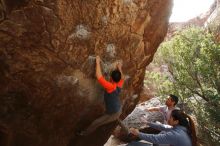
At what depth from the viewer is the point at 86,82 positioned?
9.33 metres

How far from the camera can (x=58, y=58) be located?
344 inches

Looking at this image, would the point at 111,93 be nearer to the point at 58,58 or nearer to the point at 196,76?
the point at 58,58

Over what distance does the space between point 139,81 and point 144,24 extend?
97.4 inches

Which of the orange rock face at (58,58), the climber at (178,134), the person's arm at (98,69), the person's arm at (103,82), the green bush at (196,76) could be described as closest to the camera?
the climber at (178,134)

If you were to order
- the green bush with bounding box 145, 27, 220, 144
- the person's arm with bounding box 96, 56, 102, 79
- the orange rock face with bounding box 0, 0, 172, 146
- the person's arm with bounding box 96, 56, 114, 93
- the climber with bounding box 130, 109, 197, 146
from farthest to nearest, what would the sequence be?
the green bush with bounding box 145, 27, 220, 144 → the person's arm with bounding box 96, 56, 102, 79 → the person's arm with bounding box 96, 56, 114, 93 → the orange rock face with bounding box 0, 0, 172, 146 → the climber with bounding box 130, 109, 197, 146

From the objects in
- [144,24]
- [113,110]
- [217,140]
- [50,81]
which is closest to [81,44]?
[50,81]

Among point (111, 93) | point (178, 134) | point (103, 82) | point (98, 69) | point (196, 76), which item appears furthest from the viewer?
point (196, 76)

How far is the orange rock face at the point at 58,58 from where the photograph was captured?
8172 millimetres

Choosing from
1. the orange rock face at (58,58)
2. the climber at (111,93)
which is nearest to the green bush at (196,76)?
the orange rock face at (58,58)

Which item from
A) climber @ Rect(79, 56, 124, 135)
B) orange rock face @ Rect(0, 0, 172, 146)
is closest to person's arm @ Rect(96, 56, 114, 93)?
climber @ Rect(79, 56, 124, 135)

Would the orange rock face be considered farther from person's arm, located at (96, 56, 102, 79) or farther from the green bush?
the green bush

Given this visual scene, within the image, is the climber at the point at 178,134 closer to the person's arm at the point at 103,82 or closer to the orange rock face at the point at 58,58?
the person's arm at the point at 103,82

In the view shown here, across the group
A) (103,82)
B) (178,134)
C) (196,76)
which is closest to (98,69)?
(103,82)

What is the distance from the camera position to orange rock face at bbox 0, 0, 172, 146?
26.8 ft
